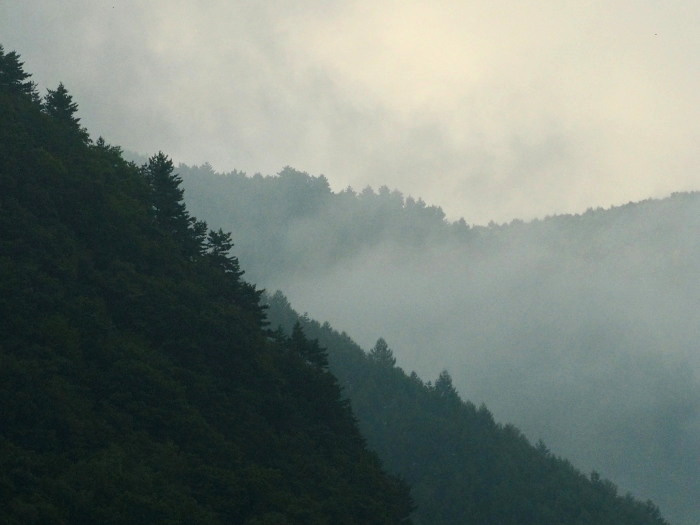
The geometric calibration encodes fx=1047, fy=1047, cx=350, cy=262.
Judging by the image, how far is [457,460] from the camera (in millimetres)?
142500

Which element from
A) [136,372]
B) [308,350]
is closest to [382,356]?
[308,350]

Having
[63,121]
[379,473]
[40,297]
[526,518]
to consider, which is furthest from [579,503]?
[40,297]

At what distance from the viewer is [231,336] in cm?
6069

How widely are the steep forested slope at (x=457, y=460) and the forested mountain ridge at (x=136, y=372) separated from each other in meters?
64.6

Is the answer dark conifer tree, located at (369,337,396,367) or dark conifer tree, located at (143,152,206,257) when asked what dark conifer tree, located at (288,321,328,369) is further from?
dark conifer tree, located at (369,337,396,367)

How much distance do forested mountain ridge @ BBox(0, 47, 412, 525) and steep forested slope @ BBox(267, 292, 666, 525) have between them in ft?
212

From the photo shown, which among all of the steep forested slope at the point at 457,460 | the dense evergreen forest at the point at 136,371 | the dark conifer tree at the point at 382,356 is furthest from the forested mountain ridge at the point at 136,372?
the dark conifer tree at the point at 382,356

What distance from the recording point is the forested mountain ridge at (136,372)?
43.4 meters

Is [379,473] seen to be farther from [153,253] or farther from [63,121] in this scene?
[63,121]

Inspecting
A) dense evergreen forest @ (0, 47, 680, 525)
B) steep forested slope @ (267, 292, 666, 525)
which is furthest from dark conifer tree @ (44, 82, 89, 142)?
steep forested slope @ (267, 292, 666, 525)

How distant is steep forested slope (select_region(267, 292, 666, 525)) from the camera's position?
132m

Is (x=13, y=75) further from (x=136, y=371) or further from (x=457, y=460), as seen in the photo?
(x=457, y=460)

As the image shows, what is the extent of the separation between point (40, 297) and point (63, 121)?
2256 centimetres

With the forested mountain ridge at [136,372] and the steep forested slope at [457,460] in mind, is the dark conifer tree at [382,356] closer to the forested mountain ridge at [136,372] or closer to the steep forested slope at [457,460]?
the steep forested slope at [457,460]
